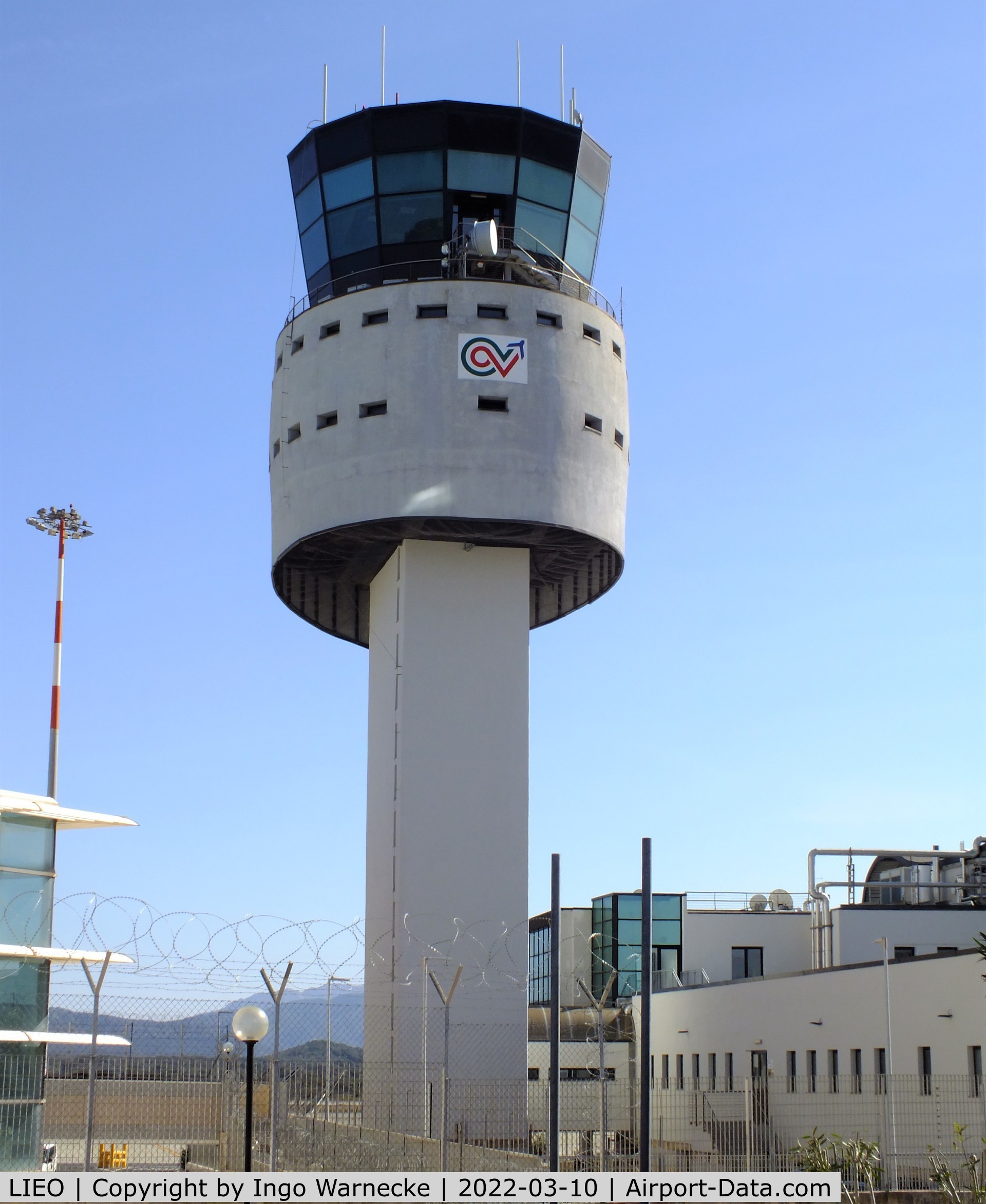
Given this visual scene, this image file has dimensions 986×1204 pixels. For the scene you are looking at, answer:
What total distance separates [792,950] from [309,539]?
2058cm

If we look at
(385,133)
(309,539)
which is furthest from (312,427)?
(385,133)

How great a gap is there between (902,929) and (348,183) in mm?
21915

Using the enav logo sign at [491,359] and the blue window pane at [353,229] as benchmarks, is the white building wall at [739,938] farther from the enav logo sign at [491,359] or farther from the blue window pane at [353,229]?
the blue window pane at [353,229]

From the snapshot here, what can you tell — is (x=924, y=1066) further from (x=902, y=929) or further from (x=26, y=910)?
(x=26, y=910)

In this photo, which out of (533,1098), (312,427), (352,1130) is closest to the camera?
(352,1130)

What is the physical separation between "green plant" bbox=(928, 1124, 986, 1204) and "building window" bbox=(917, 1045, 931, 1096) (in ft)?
6.67

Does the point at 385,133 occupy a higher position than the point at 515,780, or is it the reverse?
the point at 385,133

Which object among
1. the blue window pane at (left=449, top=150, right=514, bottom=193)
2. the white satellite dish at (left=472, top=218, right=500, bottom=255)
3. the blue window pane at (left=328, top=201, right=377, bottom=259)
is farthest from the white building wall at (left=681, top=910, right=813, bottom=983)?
the blue window pane at (left=449, top=150, right=514, bottom=193)

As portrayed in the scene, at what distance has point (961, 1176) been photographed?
22.4m

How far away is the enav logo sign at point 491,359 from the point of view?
108 ft

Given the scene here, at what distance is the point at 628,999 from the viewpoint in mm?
43906

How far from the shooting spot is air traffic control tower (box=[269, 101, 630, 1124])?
31844 millimetres

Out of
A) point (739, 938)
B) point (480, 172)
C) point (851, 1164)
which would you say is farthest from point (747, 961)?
point (480, 172)

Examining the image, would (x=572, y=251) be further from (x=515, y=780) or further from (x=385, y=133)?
(x=515, y=780)
